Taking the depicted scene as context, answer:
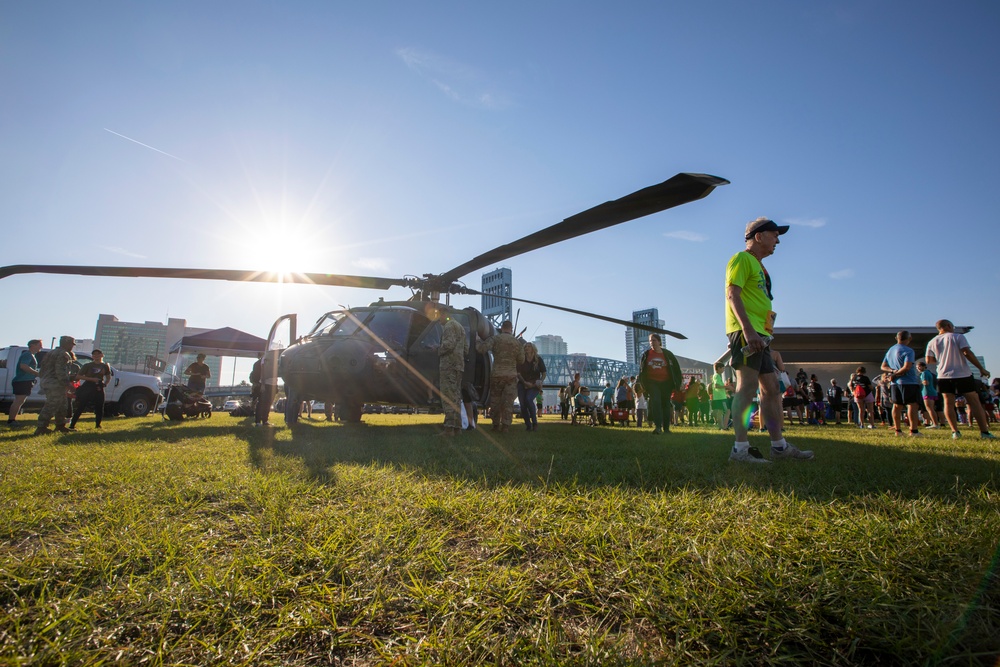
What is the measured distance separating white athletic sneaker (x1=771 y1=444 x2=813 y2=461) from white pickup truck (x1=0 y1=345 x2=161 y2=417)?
16.5 meters

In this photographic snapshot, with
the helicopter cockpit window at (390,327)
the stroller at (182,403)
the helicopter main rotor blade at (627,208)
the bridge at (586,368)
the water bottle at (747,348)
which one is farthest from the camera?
the bridge at (586,368)

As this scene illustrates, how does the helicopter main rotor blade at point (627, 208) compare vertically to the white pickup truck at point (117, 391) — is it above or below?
above

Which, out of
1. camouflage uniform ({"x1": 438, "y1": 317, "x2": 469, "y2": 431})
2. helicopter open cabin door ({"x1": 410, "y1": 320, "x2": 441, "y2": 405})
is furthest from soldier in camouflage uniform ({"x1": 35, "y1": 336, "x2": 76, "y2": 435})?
camouflage uniform ({"x1": 438, "y1": 317, "x2": 469, "y2": 431})

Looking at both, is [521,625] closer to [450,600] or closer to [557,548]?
[450,600]

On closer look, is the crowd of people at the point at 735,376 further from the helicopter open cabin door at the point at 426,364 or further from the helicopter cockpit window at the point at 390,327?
the helicopter cockpit window at the point at 390,327

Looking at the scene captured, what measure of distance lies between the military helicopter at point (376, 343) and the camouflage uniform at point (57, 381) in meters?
3.29

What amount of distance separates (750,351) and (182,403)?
13.7 meters

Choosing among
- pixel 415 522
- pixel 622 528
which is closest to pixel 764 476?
pixel 622 528

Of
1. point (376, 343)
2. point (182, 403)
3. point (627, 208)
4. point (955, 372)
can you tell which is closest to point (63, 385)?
point (182, 403)

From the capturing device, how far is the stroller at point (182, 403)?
12289 millimetres

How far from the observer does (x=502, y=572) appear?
1.50 meters

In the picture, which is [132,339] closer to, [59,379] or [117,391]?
[117,391]

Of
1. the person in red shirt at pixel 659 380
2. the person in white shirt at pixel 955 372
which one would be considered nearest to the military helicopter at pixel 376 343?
the person in red shirt at pixel 659 380

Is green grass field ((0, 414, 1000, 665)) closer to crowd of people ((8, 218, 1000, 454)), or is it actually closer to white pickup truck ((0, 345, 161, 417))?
crowd of people ((8, 218, 1000, 454))
